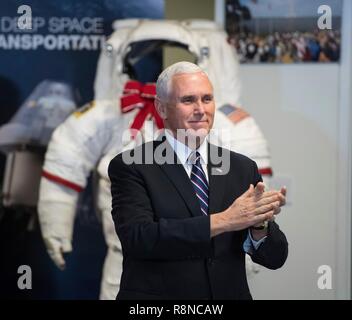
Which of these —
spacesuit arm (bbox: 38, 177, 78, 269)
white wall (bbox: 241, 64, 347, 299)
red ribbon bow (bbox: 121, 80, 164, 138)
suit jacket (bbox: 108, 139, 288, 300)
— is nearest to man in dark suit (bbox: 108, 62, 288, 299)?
suit jacket (bbox: 108, 139, 288, 300)

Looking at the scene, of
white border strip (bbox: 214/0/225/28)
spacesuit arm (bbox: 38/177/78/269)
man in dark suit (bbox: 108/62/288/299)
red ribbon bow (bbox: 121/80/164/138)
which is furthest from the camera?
white border strip (bbox: 214/0/225/28)

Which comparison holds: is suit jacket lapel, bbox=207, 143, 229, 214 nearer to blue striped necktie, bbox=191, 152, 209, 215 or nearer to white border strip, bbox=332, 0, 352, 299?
blue striped necktie, bbox=191, 152, 209, 215

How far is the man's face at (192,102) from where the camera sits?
1.21 m

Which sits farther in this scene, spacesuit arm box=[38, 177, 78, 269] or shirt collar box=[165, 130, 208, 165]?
spacesuit arm box=[38, 177, 78, 269]

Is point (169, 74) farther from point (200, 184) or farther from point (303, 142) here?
point (303, 142)

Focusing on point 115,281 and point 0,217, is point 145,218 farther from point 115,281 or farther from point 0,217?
point 0,217

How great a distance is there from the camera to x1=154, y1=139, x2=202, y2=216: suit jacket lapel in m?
1.21

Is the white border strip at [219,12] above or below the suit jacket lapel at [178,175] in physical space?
above

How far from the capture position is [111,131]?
85.0 inches

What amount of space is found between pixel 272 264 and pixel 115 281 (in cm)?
98

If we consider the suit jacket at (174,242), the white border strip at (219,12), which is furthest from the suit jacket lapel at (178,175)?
the white border strip at (219,12)

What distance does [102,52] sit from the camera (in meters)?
2.26

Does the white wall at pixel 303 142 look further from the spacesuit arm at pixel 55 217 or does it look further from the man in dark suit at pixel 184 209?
the man in dark suit at pixel 184 209
